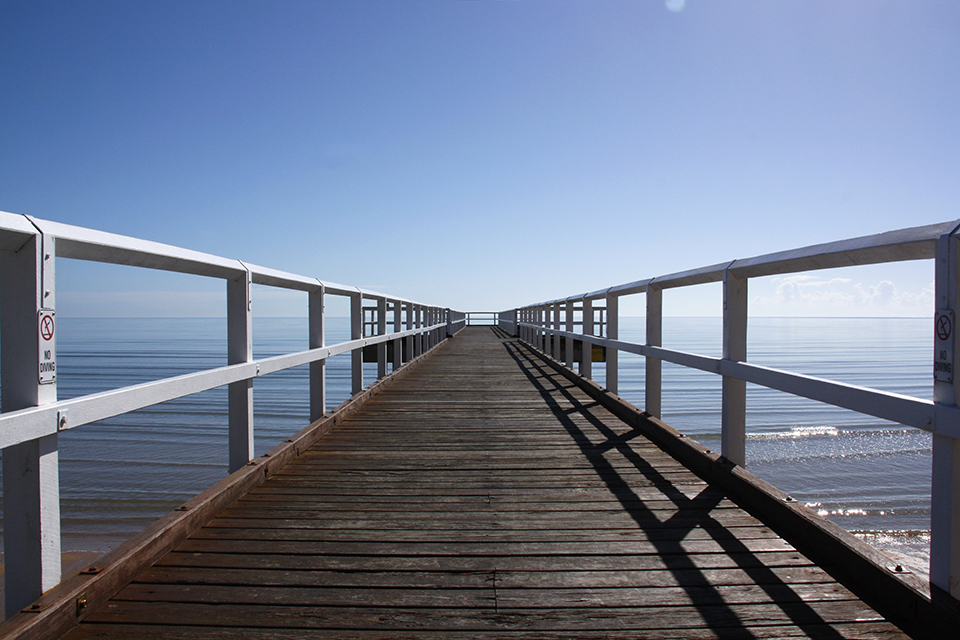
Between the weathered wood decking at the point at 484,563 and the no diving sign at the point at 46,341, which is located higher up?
the no diving sign at the point at 46,341

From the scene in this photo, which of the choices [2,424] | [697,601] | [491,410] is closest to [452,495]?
[697,601]

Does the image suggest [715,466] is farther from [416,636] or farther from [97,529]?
[97,529]

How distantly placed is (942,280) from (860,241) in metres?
0.37

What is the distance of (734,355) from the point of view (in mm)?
2674

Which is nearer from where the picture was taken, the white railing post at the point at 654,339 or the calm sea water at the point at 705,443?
the white railing post at the point at 654,339

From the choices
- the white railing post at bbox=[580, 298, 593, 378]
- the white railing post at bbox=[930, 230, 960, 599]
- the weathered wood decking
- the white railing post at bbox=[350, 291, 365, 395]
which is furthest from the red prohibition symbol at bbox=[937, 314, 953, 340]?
the white railing post at bbox=[580, 298, 593, 378]

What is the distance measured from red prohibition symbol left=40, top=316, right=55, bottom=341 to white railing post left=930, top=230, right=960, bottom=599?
2498 mm

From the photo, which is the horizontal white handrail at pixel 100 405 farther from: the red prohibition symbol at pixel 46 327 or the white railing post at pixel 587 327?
the white railing post at pixel 587 327

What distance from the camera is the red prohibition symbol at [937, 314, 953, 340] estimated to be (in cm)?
146

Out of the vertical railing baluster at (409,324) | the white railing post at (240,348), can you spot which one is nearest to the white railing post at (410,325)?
the vertical railing baluster at (409,324)

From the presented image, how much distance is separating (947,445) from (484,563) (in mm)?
1489

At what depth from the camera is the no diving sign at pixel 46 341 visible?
1466 millimetres

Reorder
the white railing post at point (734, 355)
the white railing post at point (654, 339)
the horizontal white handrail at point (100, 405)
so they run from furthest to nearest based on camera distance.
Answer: the white railing post at point (654, 339)
the white railing post at point (734, 355)
the horizontal white handrail at point (100, 405)

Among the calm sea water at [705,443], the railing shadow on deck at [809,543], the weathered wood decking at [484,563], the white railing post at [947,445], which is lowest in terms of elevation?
the calm sea water at [705,443]
